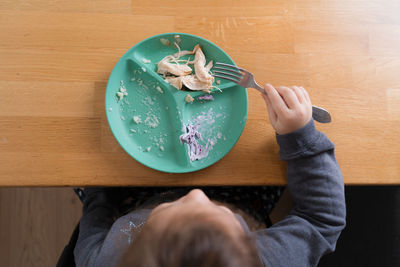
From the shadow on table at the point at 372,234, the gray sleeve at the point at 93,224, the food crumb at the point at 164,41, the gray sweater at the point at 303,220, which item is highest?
the food crumb at the point at 164,41

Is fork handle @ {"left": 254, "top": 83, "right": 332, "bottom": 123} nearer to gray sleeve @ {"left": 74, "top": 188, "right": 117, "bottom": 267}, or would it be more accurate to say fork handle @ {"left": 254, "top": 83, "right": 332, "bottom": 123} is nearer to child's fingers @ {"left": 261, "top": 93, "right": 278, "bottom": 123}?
child's fingers @ {"left": 261, "top": 93, "right": 278, "bottom": 123}

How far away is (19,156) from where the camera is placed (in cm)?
72

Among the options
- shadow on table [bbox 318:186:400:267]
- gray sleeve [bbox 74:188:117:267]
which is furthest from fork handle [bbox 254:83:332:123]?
gray sleeve [bbox 74:188:117:267]

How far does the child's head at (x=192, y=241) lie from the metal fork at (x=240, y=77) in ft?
1.13

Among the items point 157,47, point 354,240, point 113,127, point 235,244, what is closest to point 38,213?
point 113,127

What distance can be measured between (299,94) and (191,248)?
0.49 meters

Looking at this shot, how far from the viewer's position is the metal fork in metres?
0.74

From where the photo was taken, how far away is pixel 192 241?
0.53 metres

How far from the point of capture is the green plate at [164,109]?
2.47ft

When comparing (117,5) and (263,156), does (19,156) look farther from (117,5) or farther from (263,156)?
(263,156)

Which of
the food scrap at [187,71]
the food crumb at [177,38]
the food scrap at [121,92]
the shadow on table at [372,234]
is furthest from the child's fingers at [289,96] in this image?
the shadow on table at [372,234]

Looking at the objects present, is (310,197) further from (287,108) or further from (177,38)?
(177,38)

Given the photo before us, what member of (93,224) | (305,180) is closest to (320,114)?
(305,180)

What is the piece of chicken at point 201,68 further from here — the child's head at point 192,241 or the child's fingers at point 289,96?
the child's head at point 192,241
